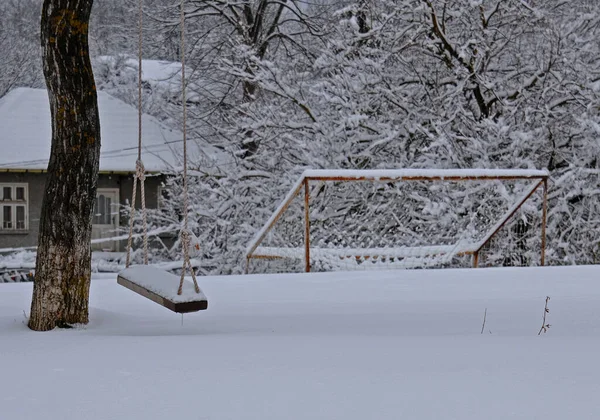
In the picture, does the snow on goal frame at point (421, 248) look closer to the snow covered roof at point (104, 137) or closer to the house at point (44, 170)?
the snow covered roof at point (104, 137)

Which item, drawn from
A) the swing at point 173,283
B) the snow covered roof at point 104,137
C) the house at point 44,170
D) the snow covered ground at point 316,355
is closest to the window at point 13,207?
the house at point 44,170

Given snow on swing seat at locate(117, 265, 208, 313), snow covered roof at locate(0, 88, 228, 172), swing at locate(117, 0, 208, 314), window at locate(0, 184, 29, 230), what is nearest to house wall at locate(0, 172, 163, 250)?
window at locate(0, 184, 29, 230)

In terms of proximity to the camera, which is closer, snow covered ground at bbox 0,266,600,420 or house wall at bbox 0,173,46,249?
snow covered ground at bbox 0,266,600,420

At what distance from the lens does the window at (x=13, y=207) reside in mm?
17438

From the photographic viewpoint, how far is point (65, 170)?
13.1 feet

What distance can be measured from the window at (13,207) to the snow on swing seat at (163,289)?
14259mm

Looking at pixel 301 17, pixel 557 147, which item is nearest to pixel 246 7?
pixel 301 17

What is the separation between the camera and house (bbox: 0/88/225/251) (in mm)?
16859

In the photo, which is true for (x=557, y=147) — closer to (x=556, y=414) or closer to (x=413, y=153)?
(x=413, y=153)

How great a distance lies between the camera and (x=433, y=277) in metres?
5.63

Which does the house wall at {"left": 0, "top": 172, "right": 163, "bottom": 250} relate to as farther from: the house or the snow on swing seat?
the snow on swing seat

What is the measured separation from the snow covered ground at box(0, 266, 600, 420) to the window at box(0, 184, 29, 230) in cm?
1281

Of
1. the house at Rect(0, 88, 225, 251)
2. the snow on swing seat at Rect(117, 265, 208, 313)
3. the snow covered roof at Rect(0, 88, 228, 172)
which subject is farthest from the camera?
the house at Rect(0, 88, 225, 251)

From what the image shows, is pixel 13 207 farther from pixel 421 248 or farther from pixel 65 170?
pixel 65 170
